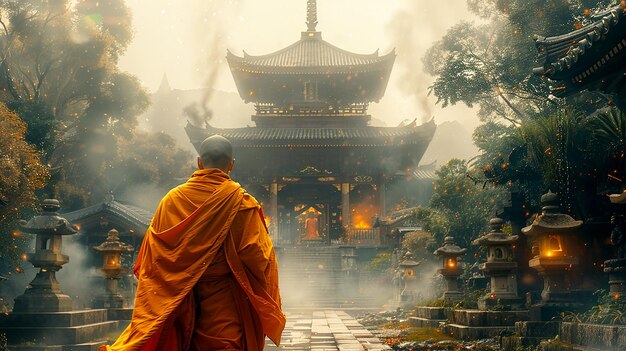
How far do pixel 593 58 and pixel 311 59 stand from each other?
1199 inches

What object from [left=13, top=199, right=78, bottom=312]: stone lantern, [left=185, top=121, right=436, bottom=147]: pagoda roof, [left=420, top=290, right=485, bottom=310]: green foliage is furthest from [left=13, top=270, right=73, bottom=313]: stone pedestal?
[left=185, top=121, right=436, bottom=147]: pagoda roof

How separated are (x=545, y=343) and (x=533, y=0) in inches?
624

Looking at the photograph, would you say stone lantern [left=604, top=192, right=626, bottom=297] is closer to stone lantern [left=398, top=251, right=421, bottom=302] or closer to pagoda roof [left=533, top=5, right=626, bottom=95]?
pagoda roof [left=533, top=5, right=626, bottom=95]

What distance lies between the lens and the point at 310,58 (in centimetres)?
3938

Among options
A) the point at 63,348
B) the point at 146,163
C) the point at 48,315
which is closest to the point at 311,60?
the point at 146,163

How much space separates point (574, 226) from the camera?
32.4 ft

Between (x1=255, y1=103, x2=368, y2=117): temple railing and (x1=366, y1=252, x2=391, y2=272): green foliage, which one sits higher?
(x1=255, y1=103, x2=368, y2=117): temple railing

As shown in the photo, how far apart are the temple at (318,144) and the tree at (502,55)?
5.04 meters

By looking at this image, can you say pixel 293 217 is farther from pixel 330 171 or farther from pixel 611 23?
pixel 611 23

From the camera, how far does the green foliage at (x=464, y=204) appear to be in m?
21.4

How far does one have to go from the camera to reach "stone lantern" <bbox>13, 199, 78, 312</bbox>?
10.4 meters

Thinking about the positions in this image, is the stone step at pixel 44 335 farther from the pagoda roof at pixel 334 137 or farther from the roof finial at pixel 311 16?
the roof finial at pixel 311 16

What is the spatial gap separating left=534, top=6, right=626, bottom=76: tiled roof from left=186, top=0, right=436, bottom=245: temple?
2396 cm

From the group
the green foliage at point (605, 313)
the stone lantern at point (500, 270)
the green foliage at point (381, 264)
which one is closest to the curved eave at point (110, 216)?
the green foliage at point (381, 264)
